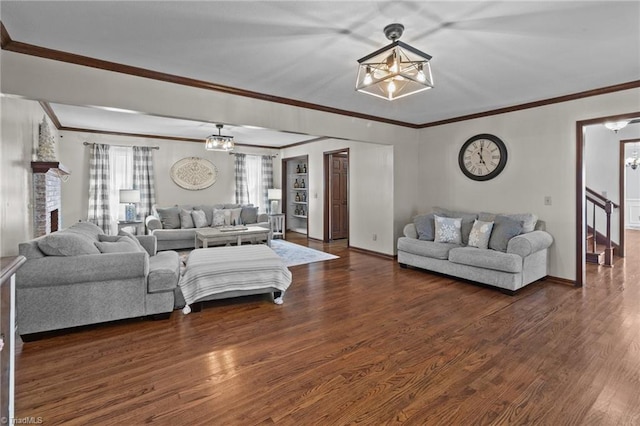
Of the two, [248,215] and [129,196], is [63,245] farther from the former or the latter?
[248,215]

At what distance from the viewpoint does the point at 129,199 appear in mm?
6488

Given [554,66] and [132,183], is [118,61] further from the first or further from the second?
[132,183]

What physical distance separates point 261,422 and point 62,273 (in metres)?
2.17

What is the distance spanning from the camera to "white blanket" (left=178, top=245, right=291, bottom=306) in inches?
129

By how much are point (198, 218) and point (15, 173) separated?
4.06 meters

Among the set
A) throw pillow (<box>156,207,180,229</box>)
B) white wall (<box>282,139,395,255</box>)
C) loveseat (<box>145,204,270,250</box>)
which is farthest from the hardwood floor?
throw pillow (<box>156,207,180,229</box>)

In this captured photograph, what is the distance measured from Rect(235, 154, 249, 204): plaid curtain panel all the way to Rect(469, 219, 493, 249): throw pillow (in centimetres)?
576

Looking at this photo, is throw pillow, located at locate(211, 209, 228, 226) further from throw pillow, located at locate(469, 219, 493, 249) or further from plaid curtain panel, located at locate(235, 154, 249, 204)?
throw pillow, located at locate(469, 219, 493, 249)

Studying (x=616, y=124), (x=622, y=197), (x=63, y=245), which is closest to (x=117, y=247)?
(x=63, y=245)

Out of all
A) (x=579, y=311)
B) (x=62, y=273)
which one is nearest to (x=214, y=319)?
(x=62, y=273)

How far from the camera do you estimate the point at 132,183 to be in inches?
277

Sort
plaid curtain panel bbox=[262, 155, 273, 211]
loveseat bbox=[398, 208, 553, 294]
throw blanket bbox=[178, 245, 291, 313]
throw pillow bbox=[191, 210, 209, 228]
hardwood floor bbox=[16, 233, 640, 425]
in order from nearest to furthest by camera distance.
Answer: hardwood floor bbox=[16, 233, 640, 425] → throw blanket bbox=[178, 245, 291, 313] → loveseat bbox=[398, 208, 553, 294] → throw pillow bbox=[191, 210, 209, 228] → plaid curtain panel bbox=[262, 155, 273, 211]

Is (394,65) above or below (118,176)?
above

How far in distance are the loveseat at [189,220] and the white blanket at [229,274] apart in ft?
7.97
